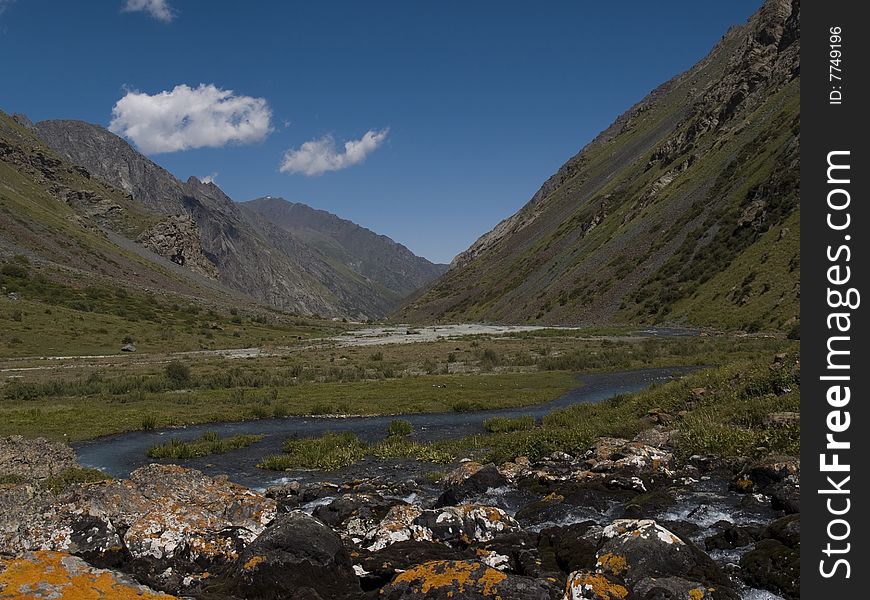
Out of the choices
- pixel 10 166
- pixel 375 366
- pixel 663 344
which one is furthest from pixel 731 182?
pixel 10 166

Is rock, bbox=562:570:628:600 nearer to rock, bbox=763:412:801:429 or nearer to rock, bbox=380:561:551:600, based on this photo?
rock, bbox=380:561:551:600

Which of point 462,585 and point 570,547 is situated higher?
point 462,585

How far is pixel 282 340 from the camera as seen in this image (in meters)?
104

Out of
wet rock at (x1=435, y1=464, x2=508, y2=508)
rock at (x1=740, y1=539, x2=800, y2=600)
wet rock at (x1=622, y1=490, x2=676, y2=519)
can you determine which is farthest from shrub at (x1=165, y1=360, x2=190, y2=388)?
rock at (x1=740, y1=539, x2=800, y2=600)

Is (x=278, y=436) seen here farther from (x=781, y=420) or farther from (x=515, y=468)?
(x=781, y=420)

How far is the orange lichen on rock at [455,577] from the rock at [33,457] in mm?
18142

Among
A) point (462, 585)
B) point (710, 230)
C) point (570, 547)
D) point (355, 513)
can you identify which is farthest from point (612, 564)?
point (710, 230)

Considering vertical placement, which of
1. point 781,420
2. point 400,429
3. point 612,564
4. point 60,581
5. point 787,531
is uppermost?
point 781,420

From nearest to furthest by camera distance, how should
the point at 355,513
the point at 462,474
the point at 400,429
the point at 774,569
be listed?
the point at 774,569, the point at 355,513, the point at 462,474, the point at 400,429

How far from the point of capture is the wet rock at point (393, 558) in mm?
10445

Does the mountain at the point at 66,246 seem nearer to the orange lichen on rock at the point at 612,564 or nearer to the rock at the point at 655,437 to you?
the rock at the point at 655,437

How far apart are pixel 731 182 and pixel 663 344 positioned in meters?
77.9

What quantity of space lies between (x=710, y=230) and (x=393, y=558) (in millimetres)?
121214

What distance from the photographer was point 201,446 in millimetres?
27906
